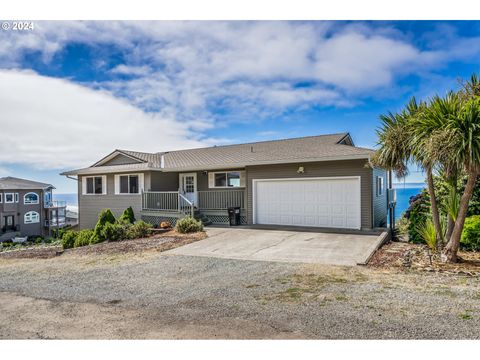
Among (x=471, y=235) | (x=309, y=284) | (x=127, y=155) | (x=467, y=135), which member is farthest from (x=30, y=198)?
(x=467, y=135)

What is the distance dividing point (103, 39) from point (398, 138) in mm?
8021

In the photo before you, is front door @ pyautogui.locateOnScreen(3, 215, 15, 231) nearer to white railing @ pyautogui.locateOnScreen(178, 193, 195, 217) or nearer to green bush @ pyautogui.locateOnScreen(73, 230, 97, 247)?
green bush @ pyautogui.locateOnScreen(73, 230, 97, 247)

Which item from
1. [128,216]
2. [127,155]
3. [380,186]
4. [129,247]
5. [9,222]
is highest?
[127,155]

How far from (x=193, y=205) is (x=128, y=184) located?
4578 mm

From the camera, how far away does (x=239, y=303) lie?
4.77 m

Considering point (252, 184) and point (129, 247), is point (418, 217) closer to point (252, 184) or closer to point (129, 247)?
point (252, 184)

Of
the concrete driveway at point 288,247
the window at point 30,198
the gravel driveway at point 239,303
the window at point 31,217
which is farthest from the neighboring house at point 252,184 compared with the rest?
the window at point 31,217

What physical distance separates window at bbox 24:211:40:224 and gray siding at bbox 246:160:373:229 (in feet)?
110

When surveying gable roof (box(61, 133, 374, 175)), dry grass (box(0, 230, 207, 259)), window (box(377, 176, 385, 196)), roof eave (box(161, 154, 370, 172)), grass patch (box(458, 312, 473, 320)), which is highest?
gable roof (box(61, 133, 374, 175))

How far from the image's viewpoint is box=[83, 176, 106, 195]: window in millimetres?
17859

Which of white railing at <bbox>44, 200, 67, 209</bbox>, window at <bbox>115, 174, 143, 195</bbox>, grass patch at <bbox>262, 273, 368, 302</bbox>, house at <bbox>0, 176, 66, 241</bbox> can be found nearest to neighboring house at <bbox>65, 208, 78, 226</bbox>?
house at <bbox>0, 176, 66, 241</bbox>

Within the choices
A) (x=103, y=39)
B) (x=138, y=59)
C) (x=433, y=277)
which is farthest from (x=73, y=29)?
(x=433, y=277)

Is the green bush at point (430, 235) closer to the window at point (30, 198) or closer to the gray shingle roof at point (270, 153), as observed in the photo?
the gray shingle roof at point (270, 153)

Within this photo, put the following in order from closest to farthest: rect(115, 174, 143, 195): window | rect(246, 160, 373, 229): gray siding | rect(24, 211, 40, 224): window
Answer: rect(246, 160, 373, 229): gray siding, rect(115, 174, 143, 195): window, rect(24, 211, 40, 224): window
